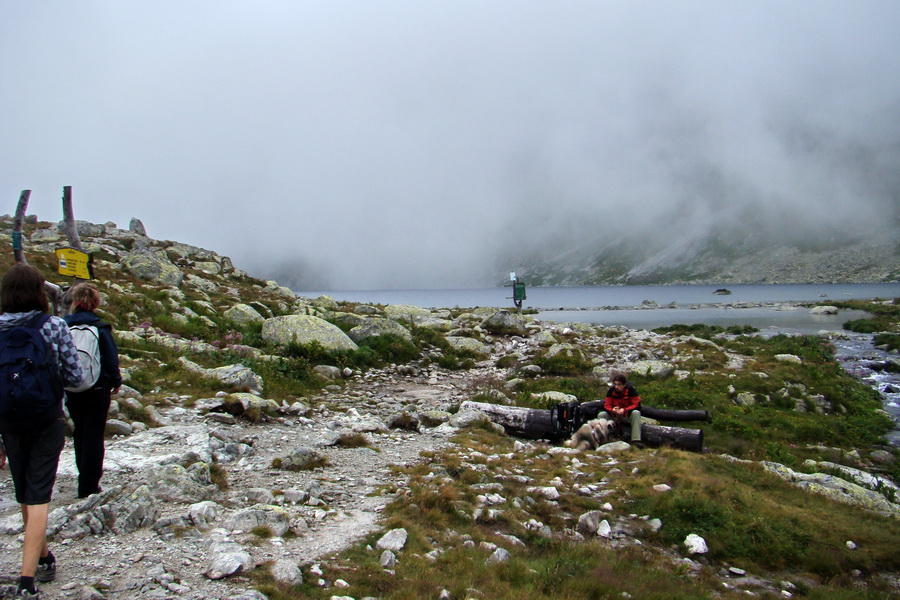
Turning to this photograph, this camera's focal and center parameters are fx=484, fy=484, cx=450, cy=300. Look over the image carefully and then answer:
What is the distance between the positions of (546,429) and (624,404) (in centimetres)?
220

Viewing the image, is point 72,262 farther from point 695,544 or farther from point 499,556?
point 695,544

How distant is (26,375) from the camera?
14.1 feet

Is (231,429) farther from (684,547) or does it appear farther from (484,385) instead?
(484,385)

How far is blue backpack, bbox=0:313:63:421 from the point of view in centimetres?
423

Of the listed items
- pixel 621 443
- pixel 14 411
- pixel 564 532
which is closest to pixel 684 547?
pixel 564 532

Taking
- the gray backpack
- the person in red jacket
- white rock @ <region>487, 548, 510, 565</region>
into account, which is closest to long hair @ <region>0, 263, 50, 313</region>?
the gray backpack

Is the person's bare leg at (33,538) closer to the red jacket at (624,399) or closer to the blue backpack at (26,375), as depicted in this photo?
the blue backpack at (26,375)

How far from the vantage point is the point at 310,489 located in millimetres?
7535

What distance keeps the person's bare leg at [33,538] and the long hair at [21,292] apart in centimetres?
184

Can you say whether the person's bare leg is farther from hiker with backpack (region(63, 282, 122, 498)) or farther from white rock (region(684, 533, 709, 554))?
white rock (region(684, 533, 709, 554))

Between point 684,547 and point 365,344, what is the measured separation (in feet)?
53.8

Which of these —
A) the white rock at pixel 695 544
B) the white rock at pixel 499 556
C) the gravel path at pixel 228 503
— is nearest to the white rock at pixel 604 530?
the white rock at pixel 695 544

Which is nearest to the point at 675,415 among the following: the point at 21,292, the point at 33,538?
the point at 33,538

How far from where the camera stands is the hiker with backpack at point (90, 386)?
5.71 meters
